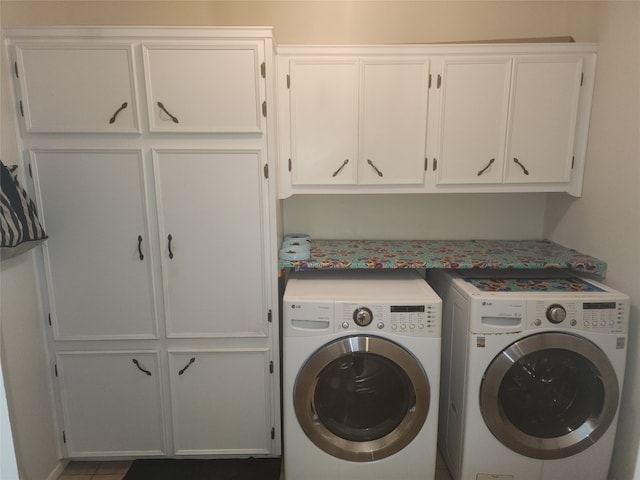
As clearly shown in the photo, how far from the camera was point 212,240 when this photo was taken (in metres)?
1.84

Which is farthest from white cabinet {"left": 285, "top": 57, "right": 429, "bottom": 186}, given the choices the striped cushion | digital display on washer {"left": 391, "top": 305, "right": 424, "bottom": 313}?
the striped cushion

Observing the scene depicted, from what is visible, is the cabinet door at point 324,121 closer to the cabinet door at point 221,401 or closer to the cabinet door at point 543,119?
the cabinet door at point 543,119

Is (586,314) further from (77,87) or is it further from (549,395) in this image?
(77,87)

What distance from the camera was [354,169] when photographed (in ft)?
6.65

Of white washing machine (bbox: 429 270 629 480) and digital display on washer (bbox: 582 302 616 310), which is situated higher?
digital display on washer (bbox: 582 302 616 310)

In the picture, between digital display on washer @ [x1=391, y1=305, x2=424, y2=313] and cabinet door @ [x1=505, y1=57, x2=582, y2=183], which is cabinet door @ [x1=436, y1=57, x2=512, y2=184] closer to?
cabinet door @ [x1=505, y1=57, x2=582, y2=183]

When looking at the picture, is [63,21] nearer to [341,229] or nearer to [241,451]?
[341,229]

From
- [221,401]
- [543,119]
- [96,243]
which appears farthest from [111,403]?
[543,119]

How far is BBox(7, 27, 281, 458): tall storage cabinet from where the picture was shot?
1692mm

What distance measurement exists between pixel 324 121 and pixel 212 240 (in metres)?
0.81

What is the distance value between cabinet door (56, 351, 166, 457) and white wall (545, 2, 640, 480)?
2.23m

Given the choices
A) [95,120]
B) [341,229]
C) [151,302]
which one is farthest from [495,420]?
[95,120]

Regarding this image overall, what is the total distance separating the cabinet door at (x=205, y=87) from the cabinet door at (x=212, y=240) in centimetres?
14

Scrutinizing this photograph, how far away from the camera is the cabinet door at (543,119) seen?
6.32ft
